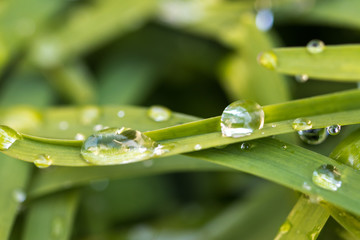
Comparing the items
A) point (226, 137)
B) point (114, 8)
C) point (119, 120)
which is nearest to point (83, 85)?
point (114, 8)

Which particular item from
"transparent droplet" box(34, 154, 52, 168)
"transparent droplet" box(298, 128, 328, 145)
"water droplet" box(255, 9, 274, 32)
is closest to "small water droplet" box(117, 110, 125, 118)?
"transparent droplet" box(34, 154, 52, 168)

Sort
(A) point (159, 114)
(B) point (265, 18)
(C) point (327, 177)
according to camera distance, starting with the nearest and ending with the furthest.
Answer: (C) point (327, 177), (A) point (159, 114), (B) point (265, 18)

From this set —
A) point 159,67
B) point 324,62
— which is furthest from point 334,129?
point 159,67

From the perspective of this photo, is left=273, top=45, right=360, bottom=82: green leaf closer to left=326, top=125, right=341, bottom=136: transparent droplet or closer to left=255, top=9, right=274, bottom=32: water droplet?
left=326, top=125, right=341, bottom=136: transparent droplet

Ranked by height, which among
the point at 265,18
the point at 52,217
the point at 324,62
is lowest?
the point at 52,217

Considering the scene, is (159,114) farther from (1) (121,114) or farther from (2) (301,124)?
(2) (301,124)

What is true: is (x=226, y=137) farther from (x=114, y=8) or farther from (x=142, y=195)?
(x=114, y=8)
